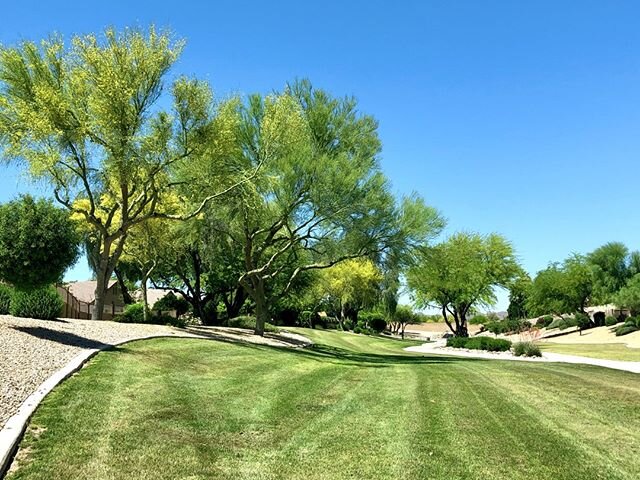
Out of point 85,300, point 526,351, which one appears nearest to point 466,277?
point 526,351

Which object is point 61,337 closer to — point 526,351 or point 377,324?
point 526,351

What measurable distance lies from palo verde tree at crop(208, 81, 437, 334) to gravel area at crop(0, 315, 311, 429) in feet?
22.8

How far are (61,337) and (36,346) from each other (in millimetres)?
1925

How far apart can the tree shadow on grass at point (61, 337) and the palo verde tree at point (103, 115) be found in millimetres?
6443

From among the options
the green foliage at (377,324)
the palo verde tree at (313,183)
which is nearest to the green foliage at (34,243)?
the palo verde tree at (313,183)

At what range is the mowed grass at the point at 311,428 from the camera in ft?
19.6

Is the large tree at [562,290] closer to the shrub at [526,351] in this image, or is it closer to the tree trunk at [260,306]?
the shrub at [526,351]

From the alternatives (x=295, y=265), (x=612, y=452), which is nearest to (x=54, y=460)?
(x=612, y=452)

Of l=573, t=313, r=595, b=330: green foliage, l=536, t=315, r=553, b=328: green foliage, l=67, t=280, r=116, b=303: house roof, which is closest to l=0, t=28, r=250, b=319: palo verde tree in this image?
l=67, t=280, r=116, b=303: house roof

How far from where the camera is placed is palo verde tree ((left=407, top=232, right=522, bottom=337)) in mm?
40062

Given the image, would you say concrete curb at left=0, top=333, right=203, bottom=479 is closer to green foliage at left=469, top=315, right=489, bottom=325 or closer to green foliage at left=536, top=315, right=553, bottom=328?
green foliage at left=536, top=315, right=553, bottom=328

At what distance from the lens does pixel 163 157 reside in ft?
65.7

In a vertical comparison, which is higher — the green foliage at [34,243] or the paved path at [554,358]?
the green foliage at [34,243]

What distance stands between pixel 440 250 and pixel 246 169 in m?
8.54
